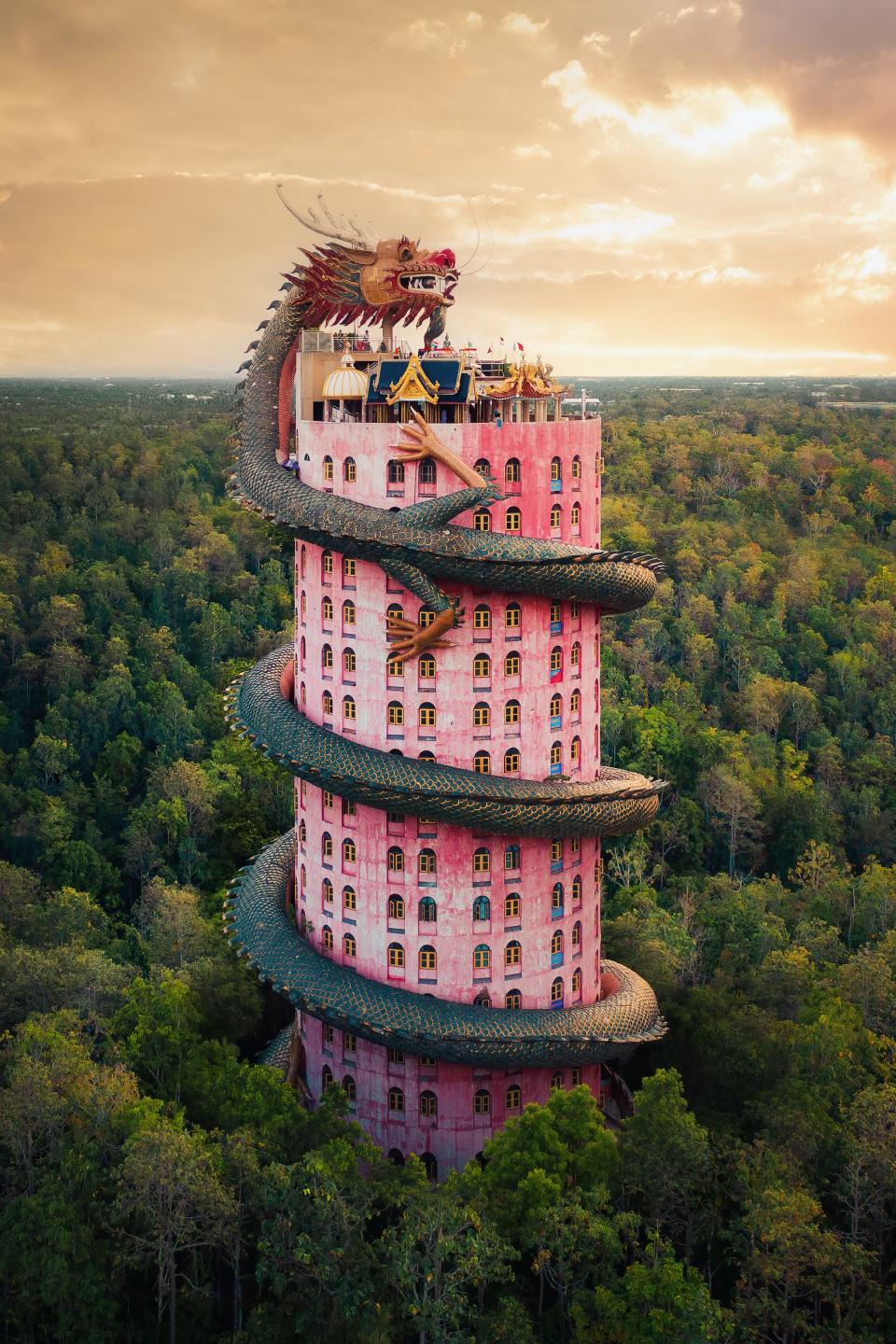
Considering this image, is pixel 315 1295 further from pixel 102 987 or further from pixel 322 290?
pixel 322 290

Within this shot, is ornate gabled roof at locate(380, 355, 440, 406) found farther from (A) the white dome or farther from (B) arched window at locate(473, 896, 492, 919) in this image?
(B) arched window at locate(473, 896, 492, 919)

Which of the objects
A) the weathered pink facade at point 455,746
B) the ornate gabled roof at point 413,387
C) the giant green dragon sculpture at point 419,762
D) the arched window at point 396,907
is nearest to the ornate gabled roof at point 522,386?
the weathered pink facade at point 455,746

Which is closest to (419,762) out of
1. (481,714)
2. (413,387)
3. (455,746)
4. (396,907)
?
(455,746)

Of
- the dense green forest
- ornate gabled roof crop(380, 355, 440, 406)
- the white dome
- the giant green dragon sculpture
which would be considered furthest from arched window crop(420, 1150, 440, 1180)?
the white dome

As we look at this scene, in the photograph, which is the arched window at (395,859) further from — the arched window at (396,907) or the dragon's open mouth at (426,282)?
the dragon's open mouth at (426,282)

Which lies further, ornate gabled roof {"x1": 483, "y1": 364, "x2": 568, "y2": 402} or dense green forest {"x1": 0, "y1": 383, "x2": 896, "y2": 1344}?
ornate gabled roof {"x1": 483, "y1": 364, "x2": 568, "y2": 402}

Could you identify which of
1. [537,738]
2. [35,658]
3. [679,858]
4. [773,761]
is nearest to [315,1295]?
[537,738]
